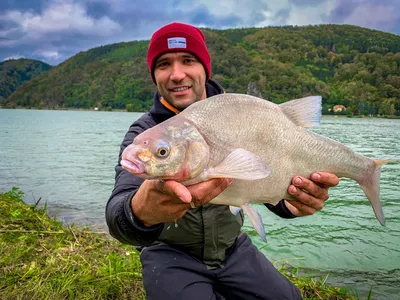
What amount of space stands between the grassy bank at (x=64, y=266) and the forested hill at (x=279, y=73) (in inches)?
1677

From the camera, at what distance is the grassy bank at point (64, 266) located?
3318mm

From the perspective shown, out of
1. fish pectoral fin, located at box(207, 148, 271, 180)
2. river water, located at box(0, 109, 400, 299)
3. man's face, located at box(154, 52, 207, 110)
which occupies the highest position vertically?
man's face, located at box(154, 52, 207, 110)

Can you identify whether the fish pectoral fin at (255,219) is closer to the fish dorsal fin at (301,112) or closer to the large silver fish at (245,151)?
the large silver fish at (245,151)

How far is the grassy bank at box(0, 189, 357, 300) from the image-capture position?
3.32 m

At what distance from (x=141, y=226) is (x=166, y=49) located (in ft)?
5.93

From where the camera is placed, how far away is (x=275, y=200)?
2.65 m

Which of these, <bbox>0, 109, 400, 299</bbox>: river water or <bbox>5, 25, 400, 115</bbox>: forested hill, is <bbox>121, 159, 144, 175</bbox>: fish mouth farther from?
<bbox>5, 25, 400, 115</bbox>: forested hill

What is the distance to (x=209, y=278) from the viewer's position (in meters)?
3.23

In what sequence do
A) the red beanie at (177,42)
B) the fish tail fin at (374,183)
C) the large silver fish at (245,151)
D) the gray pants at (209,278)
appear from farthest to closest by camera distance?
the red beanie at (177,42) < the gray pants at (209,278) < the fish tail fin at (374,183) < the large silver fish at (245,151)

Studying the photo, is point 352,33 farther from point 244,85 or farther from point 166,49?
point 166,49

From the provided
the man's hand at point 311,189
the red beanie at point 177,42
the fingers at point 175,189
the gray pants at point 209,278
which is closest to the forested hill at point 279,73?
the red beanie at point 177,42

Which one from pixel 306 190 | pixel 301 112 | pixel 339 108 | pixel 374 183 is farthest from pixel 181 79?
pixel 339 108

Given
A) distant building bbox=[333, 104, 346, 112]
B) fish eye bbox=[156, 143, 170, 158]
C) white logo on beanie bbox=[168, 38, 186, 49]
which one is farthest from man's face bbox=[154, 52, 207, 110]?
distant building bbox=[333, 104, 346, 112]

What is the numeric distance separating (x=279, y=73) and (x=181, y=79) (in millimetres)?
58841
